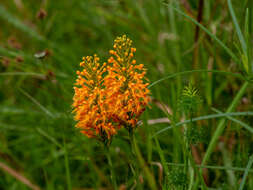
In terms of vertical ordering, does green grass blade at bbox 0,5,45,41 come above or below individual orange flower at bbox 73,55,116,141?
above

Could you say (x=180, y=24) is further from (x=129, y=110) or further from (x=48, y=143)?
(x=129, y=110)

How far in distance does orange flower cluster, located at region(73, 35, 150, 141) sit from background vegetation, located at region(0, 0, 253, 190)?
0.20 meters

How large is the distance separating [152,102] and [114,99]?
1.09 meters

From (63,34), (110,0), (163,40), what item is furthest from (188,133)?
(63,34)

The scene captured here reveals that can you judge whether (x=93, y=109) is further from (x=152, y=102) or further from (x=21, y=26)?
(x=21, y=26)

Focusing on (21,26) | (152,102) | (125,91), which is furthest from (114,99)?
(21,26)

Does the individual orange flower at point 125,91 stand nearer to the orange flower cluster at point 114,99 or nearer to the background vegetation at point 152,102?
the orange flower cluster at point 114,99

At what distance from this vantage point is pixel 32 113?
8.61 ft

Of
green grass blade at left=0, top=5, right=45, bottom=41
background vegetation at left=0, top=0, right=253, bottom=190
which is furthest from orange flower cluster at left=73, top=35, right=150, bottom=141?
green grass blade at left=0, top=5, right=45, bottom=41

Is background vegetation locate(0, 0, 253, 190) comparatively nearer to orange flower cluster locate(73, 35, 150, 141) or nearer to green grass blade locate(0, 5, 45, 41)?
green grass blade locate(0, 5, 45, 41)

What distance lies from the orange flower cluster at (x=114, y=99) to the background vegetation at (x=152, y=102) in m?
0.20

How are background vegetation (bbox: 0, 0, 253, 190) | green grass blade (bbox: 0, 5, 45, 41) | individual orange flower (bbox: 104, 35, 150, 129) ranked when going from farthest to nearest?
green grass blade (bbox: 0, 5, 45, 41), background vegetation (bbox: 0, 0, 253, 190), individual orange flower (bbox: 104, 35, 150, 129)

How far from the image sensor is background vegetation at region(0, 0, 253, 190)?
65.6 inches

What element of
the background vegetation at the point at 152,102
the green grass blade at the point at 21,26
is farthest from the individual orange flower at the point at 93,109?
the green grass blade at the point at 21,26
